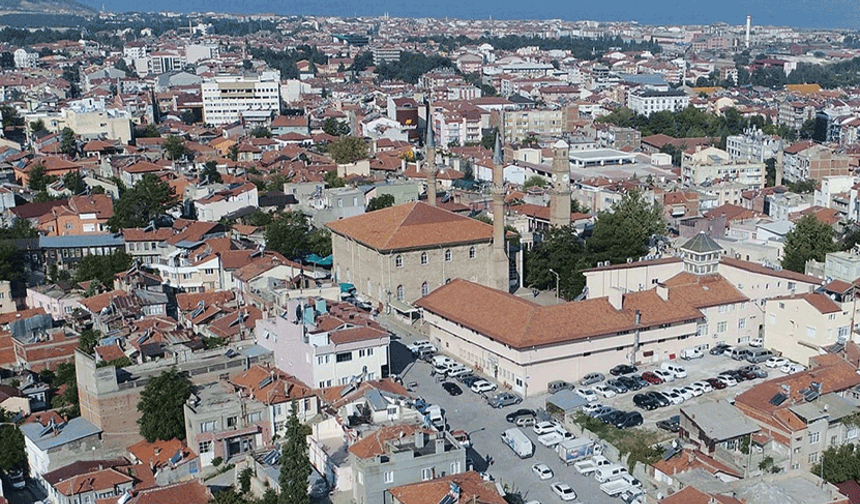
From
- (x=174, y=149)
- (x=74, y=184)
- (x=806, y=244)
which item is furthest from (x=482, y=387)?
(x=174, y=149)

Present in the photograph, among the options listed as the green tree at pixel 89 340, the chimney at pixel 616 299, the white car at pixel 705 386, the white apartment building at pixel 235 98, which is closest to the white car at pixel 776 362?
the white car at pixel 705 386

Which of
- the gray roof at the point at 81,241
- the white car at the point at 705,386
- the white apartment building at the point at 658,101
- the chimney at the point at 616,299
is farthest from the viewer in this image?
the white apartment building at the point at 658,101

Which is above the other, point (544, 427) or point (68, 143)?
point (68, 143)

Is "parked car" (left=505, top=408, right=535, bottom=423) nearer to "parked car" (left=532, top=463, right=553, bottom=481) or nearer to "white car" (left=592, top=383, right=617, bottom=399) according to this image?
"white car" (left=592, top=383, right=617, bottom=399)

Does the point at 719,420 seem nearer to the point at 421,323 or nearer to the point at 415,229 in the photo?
the point at 421,323

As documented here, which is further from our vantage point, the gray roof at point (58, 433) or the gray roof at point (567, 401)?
the gray roof at point (567, 401)

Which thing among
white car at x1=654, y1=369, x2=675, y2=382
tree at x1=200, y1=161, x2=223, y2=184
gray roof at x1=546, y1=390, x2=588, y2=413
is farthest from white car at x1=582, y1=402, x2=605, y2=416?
tree at x1=200, y1=161, x2=223, y2=184

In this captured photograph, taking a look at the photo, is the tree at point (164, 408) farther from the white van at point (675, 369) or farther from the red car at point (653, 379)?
the white van at point (675, 369)
